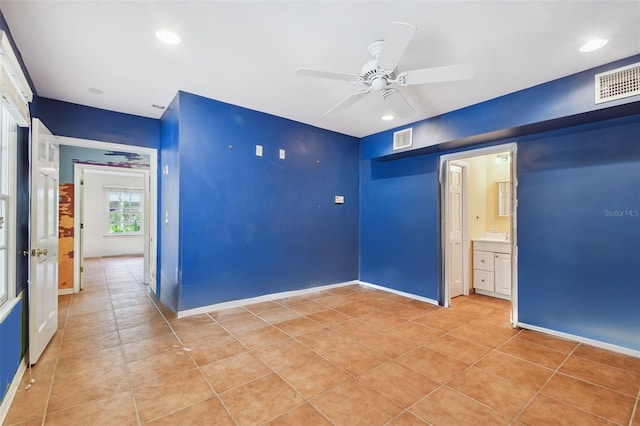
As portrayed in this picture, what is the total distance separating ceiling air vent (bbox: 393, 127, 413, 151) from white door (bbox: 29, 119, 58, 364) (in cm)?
405

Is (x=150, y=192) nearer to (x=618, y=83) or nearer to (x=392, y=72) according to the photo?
(x=392, y=72)

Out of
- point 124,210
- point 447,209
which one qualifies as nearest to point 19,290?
point 447,209

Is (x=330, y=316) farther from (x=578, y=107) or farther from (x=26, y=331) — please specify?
(x=578, y=107)

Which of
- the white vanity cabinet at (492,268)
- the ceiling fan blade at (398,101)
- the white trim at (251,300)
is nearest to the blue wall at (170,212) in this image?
the white trim at (251,300)

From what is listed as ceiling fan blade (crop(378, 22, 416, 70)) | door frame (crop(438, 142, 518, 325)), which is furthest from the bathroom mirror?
ceiling fan blade (crop(378, 22, 416, 70))

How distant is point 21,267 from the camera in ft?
7.80

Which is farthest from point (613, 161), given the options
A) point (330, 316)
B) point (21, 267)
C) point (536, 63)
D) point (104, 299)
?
point (104, 299)

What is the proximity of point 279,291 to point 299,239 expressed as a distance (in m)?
0.83

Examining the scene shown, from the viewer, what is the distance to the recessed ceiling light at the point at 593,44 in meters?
2.24

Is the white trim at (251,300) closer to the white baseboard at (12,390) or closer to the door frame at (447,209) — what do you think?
the white baseboard at (12,390)

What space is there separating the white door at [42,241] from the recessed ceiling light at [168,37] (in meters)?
1.28

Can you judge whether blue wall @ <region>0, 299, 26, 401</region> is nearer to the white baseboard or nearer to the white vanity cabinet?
the white baseboard

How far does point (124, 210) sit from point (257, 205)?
706cm

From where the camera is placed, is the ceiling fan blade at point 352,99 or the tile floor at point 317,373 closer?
the tile floor at point 317,373
